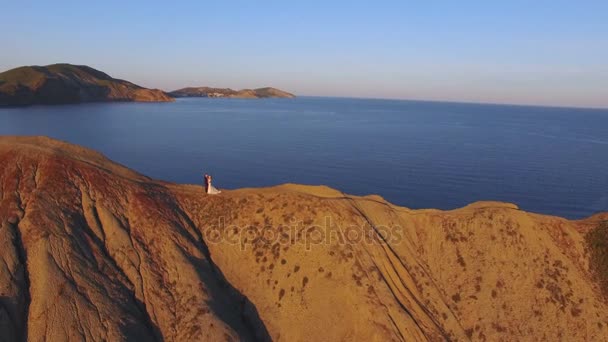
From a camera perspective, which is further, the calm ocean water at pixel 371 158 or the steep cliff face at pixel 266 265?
the calm ocean water at pixel 371 158

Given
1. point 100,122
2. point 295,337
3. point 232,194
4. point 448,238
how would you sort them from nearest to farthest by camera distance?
point 295,337 < point 448,238 < point 232,194 < point 100,122

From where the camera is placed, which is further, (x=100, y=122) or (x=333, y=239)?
(x=100, y=122)

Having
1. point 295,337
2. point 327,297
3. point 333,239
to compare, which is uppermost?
point 333,239

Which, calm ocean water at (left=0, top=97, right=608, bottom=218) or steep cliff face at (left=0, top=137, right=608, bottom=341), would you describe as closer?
steep cliff face at (left=0, top=137, right=608, bottom=341)

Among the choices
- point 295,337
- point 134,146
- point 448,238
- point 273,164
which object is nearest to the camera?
point 295,337

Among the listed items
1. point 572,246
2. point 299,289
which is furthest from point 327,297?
point 572,246

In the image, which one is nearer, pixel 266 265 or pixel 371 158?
pixel 266 265

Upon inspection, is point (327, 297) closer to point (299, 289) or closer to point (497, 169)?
point (299, 289)

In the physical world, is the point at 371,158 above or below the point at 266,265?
above
